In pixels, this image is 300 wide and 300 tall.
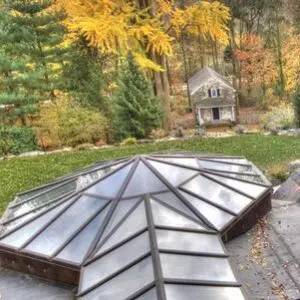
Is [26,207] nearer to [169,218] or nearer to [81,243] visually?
[81,243]

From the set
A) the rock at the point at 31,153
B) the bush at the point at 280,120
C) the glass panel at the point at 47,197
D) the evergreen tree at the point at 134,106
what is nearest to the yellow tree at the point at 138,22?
the evergreen tree at the point at 134,106

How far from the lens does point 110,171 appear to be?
30.6ft

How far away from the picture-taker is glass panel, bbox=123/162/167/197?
8336 mm

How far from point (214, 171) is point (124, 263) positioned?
11.3 ft

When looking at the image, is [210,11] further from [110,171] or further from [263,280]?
[263,280]

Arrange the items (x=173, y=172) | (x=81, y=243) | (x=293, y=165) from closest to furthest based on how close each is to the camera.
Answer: (x=81, y=243)
(x=173, y=172)
(x=293, y=165)

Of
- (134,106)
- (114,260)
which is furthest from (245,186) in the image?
(134,106)

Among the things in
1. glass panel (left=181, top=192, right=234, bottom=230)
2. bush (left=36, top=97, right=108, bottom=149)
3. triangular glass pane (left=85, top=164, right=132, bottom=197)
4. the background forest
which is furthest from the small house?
glass panel (left=181, top=192, right=234, bottom=230)

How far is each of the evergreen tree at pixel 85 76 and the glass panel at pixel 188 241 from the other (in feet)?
46.5

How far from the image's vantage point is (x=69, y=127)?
19.4 metres

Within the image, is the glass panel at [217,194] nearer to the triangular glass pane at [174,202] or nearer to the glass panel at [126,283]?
the triangular glass pane at [174,202]

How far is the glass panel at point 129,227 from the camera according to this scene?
24.3 feet

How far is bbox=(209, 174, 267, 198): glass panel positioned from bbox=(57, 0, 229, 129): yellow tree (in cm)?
958

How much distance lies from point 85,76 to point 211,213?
1593cm
